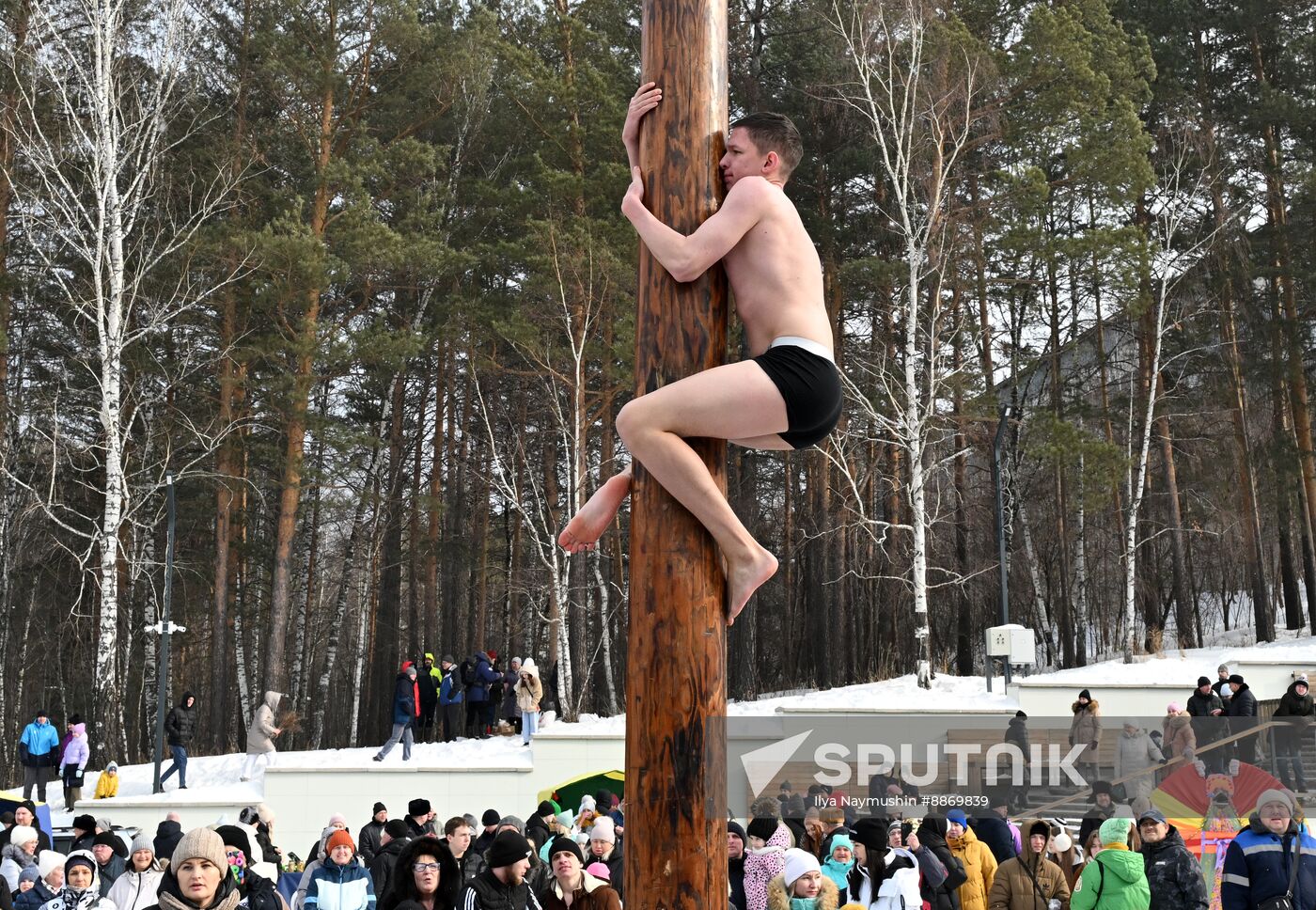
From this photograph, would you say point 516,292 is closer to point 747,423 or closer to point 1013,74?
point 1013,74

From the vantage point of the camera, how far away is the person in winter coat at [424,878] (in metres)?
5.82

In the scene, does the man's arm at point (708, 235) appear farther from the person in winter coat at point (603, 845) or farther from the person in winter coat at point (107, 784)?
the person in winter coat at point (107, 784)

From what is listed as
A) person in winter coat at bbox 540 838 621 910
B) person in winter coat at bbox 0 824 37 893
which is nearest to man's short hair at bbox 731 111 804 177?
person in winter coat at bbox 540 838 621 910

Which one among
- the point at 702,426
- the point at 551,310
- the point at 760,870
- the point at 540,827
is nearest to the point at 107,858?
the point at 540,827

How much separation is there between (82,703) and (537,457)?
12.1 m

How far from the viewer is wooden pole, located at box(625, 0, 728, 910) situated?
2.77m

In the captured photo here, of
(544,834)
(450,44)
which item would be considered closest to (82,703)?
(450,44)

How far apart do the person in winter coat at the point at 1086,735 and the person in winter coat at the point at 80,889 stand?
24.8 feet

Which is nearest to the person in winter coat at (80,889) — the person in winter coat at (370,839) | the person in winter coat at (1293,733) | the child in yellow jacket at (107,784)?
the person in winter coat at (370,839)

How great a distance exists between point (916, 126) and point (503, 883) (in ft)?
67.0

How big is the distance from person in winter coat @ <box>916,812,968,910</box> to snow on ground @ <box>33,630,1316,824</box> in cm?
1034

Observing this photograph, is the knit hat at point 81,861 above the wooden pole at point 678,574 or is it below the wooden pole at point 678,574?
below

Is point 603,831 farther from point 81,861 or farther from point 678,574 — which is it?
point 678,574

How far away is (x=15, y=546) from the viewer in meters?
27.7
